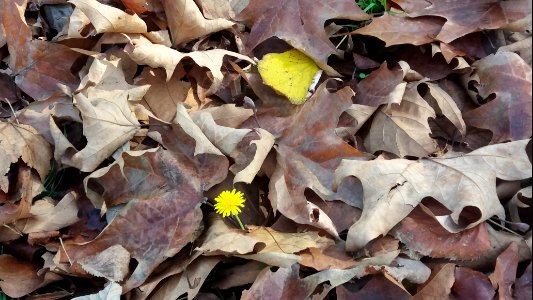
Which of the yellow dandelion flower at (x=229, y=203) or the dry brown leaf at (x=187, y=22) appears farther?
the dry brown leaf at (x=187, y=22)

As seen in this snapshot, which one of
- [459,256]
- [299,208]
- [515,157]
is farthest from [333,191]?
[515,157]

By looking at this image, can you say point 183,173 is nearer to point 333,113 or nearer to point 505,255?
point 333,113

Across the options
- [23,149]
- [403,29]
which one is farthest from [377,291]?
[23,149]

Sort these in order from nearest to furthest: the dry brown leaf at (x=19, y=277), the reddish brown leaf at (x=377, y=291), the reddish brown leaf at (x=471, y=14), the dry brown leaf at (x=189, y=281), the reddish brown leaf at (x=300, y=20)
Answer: the reddish brown leaf at (x=377, y=291), the dry brown leaf at (x=189, y=281), the dry brown leaf at (x=19, y=277), the reddish brown leaf at (x=471, y=14), the reddish brown leaf at (x=300, y=20)

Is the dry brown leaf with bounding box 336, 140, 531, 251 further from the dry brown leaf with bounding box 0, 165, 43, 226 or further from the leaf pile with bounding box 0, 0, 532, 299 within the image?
the dry brown leaf with bounding box 0, 165, 43, 226

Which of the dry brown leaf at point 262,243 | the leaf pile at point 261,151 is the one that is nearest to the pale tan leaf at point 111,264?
the leaf pile at point 261,151

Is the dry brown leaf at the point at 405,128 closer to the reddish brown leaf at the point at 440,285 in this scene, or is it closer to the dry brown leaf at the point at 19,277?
the reddish brown leaf at the point at 440,285
